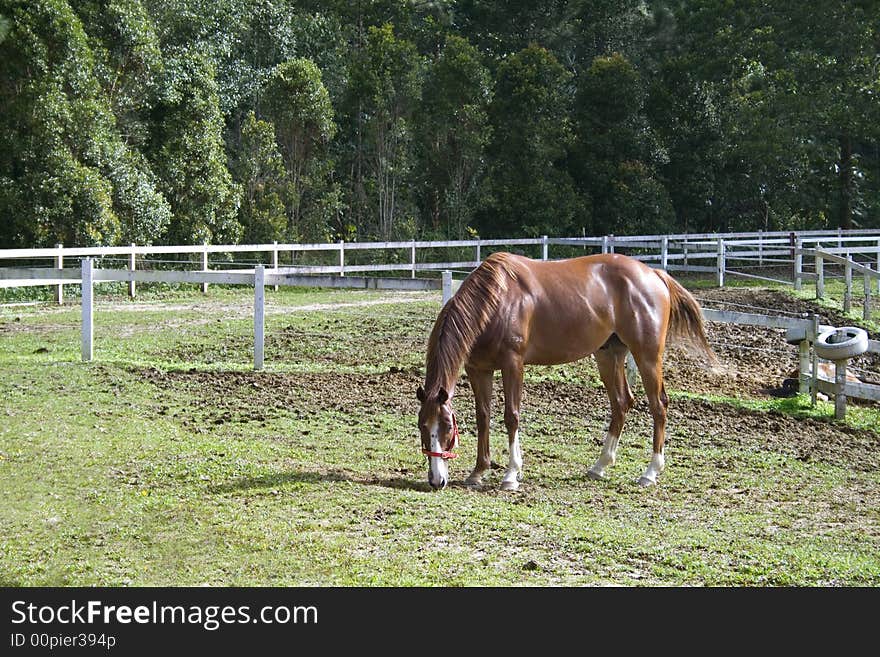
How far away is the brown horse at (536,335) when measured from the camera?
6.95 metres

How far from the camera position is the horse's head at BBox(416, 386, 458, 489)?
673 cm

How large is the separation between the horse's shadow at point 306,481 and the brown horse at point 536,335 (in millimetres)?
318

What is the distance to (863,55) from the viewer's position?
108 feet

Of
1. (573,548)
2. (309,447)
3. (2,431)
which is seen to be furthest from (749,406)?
(2,431)

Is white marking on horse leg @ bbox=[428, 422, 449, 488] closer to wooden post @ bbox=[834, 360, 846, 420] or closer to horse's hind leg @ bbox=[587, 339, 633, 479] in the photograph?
horse's hind leg @ bbox=[587, 339, 633, 479]

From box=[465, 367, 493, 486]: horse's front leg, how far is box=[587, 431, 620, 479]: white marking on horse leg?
82 cm

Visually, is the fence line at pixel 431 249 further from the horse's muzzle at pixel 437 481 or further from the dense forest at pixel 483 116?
the horse's muzzle at pixel 437 481

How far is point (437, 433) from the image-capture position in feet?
22.1

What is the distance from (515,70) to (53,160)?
15.3 metres

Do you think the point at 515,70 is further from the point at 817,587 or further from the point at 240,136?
the point at 817,587

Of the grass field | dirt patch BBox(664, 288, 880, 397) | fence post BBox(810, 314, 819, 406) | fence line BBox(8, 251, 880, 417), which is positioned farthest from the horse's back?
fence post BBox(810, 314, 819, 406)

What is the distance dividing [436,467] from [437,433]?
215 mm

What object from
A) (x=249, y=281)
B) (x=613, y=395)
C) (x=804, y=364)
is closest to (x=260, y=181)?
(x=249, y=281)

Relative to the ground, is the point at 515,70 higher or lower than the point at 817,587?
higher
